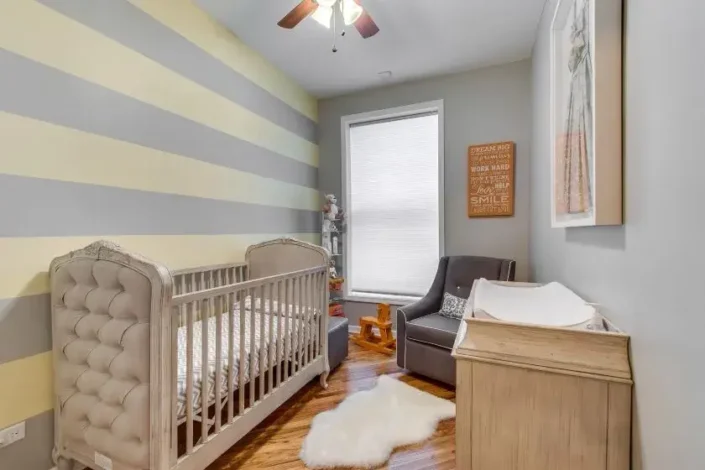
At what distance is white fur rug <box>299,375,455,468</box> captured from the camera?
5.39 feet

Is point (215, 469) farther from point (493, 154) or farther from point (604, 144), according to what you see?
point (493, 154)

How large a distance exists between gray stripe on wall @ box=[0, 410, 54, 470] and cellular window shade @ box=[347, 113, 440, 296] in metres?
2.58

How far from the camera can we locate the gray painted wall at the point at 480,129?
2.91 meters

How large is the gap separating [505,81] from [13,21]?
3211mm

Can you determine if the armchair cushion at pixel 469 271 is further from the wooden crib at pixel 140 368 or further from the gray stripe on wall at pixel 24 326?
the gray stripe on wall at pixel 24 326

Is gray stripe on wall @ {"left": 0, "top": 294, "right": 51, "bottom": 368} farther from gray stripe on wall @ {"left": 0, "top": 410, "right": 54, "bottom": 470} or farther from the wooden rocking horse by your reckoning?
the wooden rocking horse

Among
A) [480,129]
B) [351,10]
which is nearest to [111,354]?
[351,10]

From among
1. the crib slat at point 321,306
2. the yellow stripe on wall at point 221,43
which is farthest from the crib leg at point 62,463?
the yellow stripe on wall at point 221,43

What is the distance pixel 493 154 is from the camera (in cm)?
299

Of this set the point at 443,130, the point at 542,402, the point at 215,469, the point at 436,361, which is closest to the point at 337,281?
the point at 436,361

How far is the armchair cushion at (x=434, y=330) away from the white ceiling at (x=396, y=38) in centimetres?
219

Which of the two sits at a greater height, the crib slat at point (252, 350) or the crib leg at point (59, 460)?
the crib slat at point (252, 350)

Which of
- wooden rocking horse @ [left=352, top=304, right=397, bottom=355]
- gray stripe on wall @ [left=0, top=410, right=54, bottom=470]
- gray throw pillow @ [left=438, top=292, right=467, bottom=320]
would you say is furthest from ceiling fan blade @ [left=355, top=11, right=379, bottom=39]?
gray stripe on wall @ [left=0, top=410, right=54, bottom=470]

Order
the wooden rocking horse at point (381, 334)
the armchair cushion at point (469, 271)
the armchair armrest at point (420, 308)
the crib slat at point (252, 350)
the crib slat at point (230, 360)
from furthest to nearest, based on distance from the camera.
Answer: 1. the wooden rocking horse at point (381, 334)
2. the armchair cushion at point (469, 271)
3. the armchair armrest at point (420, 308)
4. the crib slat at point (252, 350)
5. the crib slat at point (230, 360)
